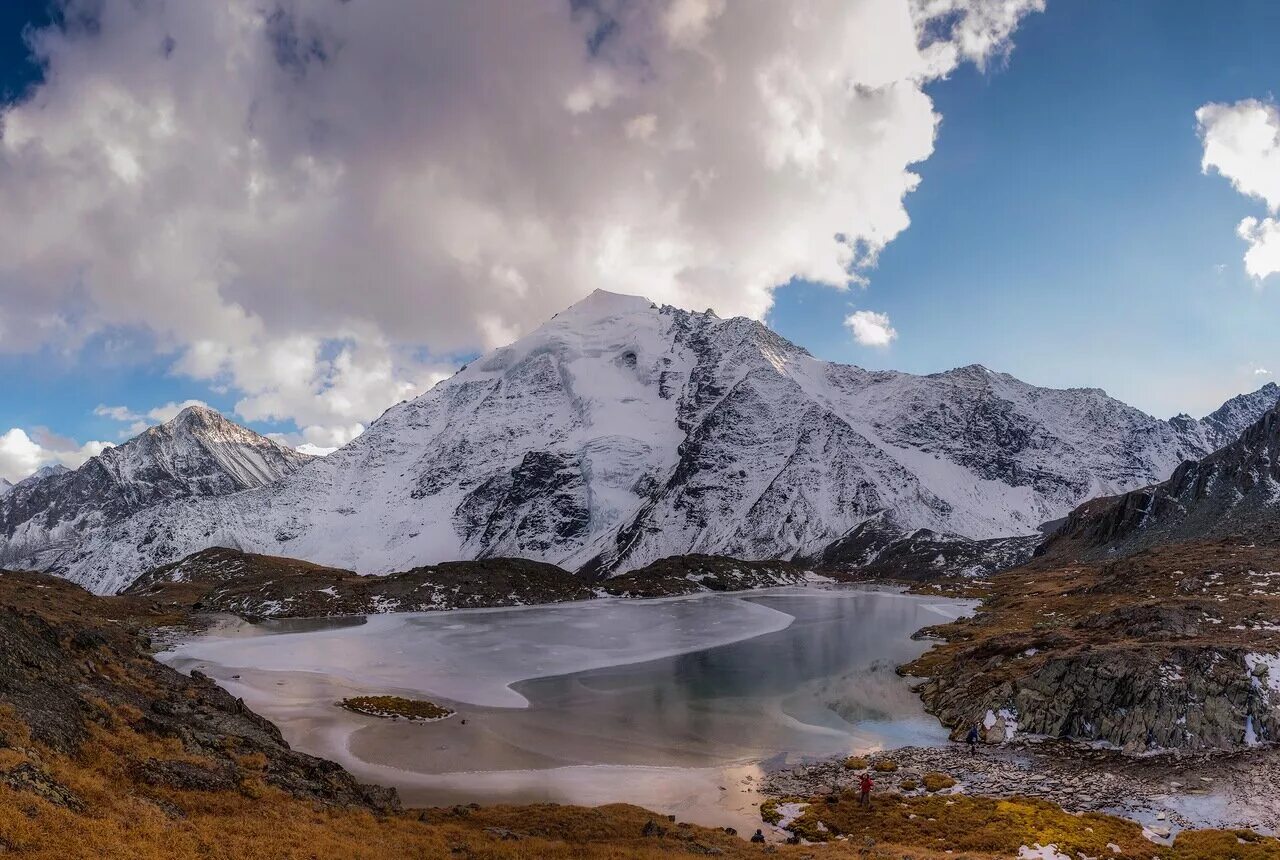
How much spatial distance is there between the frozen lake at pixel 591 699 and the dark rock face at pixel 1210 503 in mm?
66514

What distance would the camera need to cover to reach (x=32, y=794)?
1834 cm

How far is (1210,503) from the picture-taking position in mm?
144625

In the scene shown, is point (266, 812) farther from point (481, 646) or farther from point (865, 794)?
point (481, 646)

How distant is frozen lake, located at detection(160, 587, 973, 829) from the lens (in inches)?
1495

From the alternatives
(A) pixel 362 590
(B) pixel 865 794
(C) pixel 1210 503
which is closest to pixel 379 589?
(A) pixel 362 590

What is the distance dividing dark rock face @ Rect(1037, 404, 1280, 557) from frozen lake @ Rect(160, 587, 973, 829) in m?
66.5

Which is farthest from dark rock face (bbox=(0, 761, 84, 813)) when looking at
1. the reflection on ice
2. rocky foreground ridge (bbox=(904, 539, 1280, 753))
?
rocky foreground ridge (bbox=(904, 539, 1280, 753))

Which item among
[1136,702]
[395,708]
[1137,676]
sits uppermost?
[1137,676]

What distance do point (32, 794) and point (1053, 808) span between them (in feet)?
125

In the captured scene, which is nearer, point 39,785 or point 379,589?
point 39,785

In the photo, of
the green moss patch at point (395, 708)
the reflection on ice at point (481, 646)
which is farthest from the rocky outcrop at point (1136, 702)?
the green moss patch at point (395, 708)

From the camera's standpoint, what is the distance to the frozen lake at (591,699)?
3797 centimetres

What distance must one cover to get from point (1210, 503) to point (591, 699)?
15352cm

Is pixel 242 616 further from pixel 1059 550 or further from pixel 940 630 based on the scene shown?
pixel 1059 550
